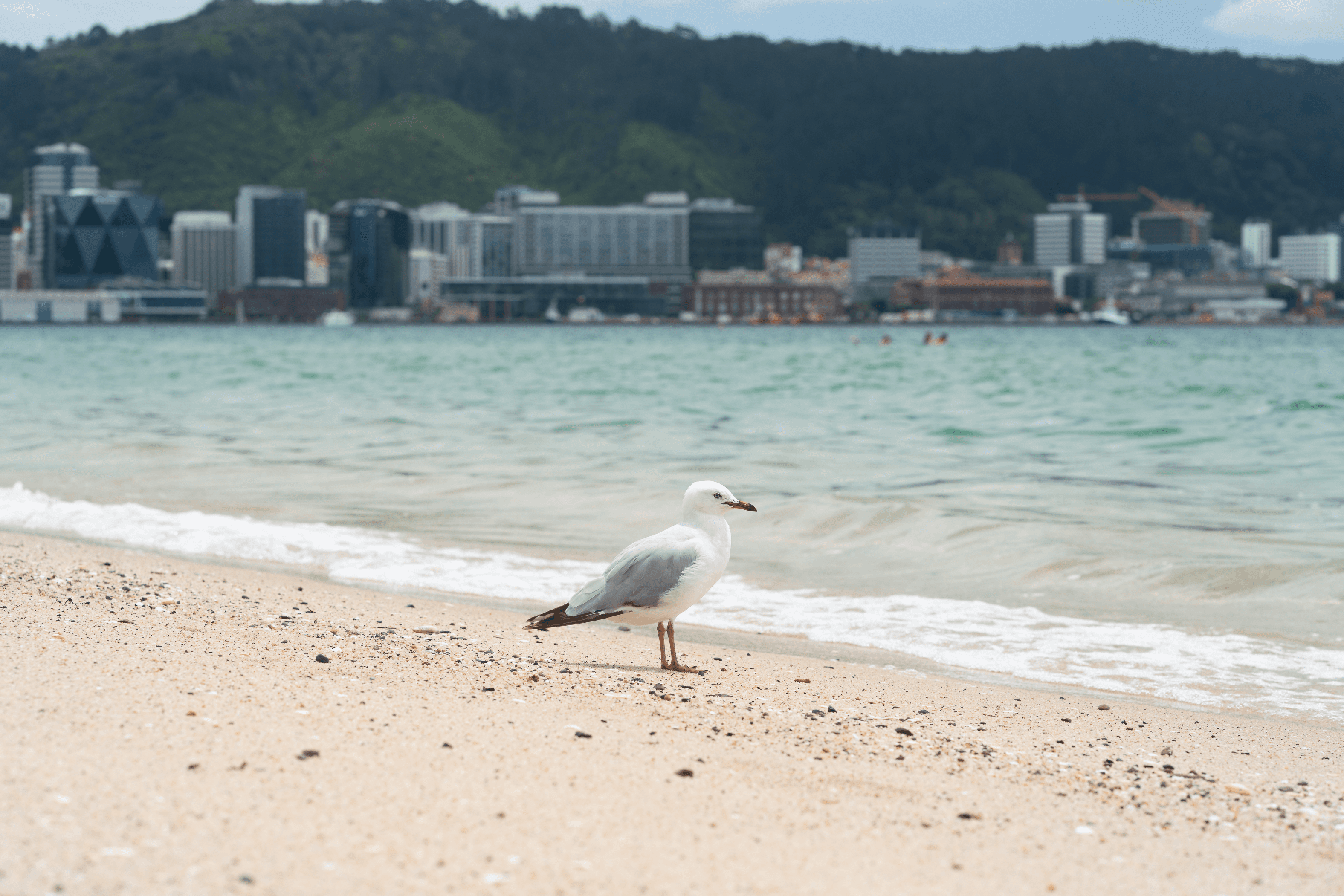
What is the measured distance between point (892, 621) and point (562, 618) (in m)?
2.73

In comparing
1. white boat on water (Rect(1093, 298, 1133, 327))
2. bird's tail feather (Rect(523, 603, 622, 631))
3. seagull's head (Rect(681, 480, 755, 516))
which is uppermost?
white boat on water (Rect(1093, 298, 1133, 327))

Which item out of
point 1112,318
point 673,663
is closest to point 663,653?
point 673,663

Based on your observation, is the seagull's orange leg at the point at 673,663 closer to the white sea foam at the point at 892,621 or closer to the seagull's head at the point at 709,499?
the seagull's head at the point at 709,499

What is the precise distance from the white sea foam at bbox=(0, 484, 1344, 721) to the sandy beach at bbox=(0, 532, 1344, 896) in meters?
0.58

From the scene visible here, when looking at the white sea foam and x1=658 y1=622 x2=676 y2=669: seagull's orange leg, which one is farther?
the white sea foam

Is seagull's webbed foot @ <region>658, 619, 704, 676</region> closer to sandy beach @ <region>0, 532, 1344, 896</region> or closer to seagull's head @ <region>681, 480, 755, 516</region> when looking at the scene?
sandy beach @ <region>0, 532, 1344, 896</region>

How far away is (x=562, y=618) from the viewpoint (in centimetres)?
597

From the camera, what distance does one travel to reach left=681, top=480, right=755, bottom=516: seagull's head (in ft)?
19.6

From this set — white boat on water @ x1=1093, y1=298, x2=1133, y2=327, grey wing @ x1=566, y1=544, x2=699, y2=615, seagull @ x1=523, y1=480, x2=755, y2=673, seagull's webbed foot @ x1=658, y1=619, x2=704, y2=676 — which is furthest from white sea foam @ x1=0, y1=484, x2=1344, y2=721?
white boat on water @ x1=1093, y1=298, x2=1133, y2=327

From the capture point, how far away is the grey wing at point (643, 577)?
19.2 feet

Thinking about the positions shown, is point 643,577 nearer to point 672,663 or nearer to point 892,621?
point 672,663

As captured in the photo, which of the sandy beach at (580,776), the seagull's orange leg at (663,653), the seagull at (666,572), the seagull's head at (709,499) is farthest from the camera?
the seagull's orange leg at (663,653)

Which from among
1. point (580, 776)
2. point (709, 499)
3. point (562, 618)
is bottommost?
point (580, 776)

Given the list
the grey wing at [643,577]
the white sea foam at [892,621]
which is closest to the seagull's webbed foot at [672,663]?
the grey wing at [643,577]
